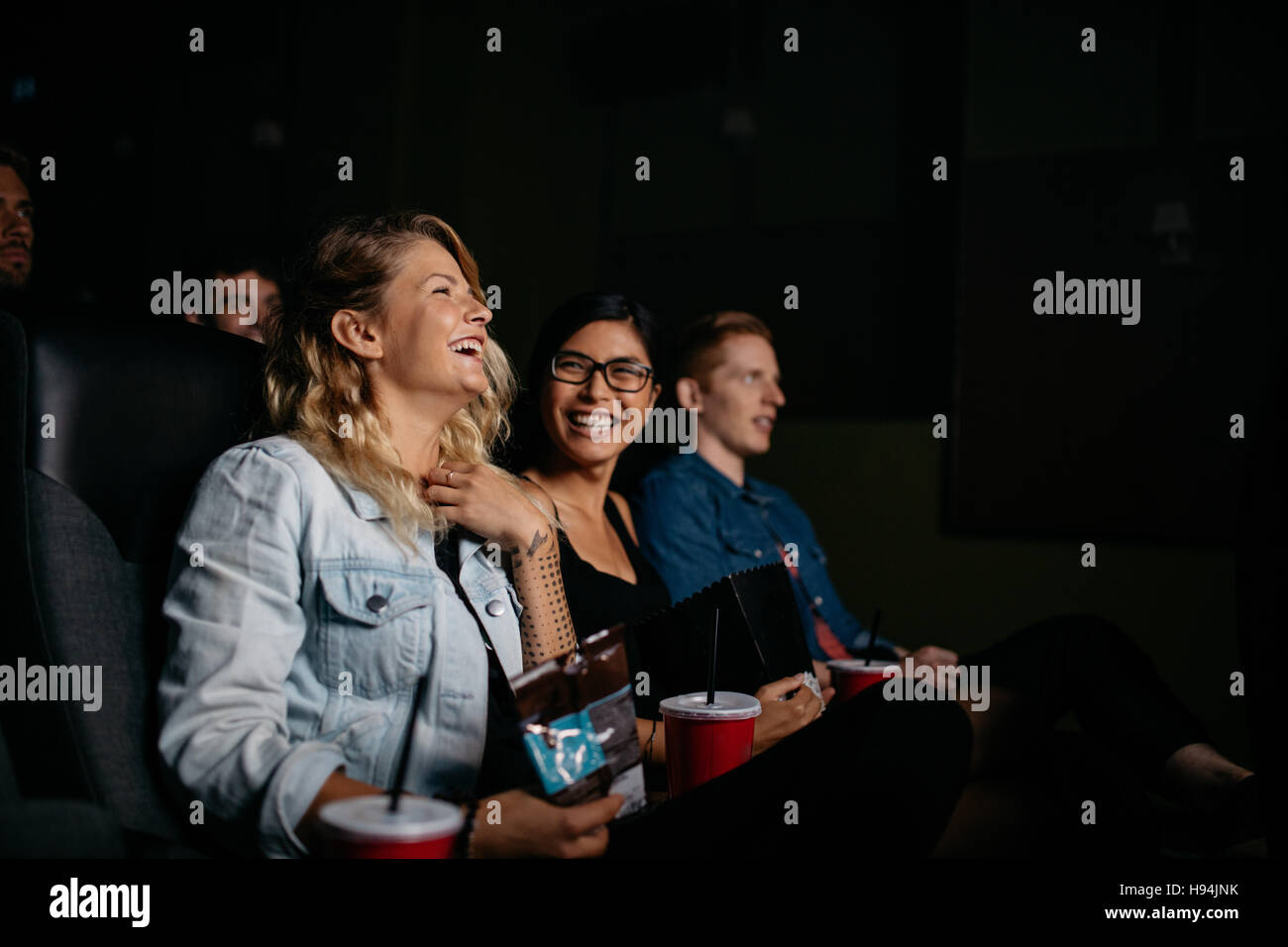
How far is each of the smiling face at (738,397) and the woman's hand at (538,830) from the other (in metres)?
1.36

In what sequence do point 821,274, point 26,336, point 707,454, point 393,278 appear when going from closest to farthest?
point 26,336 < point 393,278 < point 707,454 < point 821,274

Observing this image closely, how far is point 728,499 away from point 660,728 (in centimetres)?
85

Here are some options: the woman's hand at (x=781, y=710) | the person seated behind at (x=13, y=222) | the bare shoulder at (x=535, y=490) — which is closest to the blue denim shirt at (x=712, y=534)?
the bare shoulder at (x=535, y=490)

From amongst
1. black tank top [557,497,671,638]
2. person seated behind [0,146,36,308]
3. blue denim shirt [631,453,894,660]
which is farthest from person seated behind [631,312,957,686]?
person seated behind [0,146,36,308]

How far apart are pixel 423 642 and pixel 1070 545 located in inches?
98.2

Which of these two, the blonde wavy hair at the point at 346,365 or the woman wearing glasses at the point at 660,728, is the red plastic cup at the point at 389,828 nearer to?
the woman wearing glasses at the point at 660,728

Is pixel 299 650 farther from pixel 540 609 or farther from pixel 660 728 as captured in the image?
pixel 660 728

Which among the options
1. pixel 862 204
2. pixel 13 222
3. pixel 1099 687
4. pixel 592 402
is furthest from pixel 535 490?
pixel 862 204

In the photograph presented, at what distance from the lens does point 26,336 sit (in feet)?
3.24

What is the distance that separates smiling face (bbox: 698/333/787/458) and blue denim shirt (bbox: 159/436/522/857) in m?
1.07

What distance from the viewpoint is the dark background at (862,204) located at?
2.85 m
